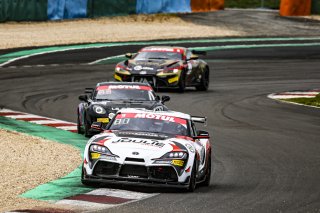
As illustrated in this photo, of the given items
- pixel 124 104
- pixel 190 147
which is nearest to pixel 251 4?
pixel 124 104

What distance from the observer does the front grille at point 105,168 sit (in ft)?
49.7

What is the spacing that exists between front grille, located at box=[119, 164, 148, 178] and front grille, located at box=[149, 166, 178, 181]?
0.11 meters

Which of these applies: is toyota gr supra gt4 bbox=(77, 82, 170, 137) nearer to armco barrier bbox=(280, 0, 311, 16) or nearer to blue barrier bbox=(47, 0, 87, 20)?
blue barrier bbox=(47, 0, 87, 20)

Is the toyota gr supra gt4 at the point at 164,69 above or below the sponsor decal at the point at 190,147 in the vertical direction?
below

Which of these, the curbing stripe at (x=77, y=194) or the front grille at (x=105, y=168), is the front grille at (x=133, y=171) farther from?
the curbing stripe at (x=77, y=194)

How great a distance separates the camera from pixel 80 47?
153 ft

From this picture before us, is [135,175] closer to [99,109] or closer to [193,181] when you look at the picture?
[193,181]

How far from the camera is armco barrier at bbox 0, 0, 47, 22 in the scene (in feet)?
163

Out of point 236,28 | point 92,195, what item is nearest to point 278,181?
point 92,195

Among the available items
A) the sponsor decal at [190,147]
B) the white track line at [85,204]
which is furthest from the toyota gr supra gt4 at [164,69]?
the white track line at [85,204]

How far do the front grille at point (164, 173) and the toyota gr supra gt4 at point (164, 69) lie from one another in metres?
17.7

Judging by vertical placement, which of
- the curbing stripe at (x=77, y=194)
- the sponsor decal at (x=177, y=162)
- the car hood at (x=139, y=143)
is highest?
the car hood at (x=139, y=143)

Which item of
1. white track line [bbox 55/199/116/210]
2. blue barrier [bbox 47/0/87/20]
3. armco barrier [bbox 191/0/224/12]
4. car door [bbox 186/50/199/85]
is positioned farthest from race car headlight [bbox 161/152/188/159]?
armco barrier [bbox 191/0/224/12]

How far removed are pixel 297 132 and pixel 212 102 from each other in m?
6.88
